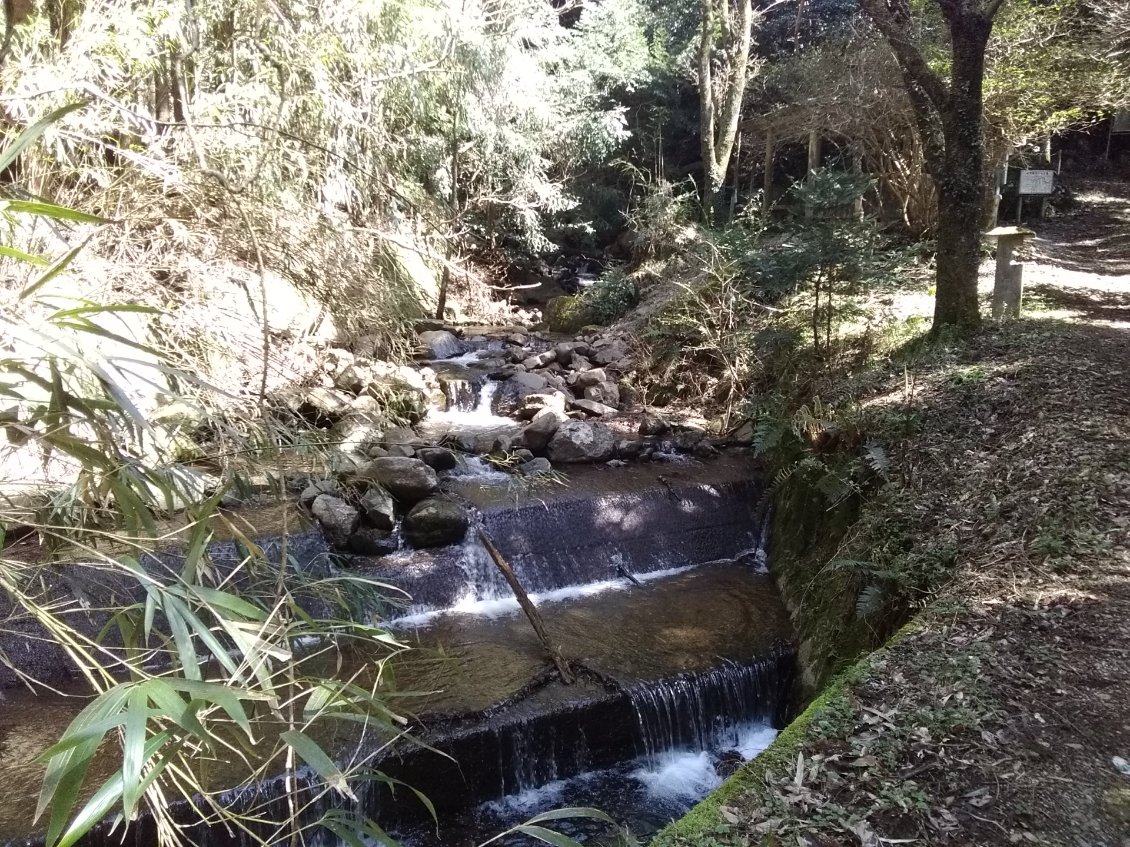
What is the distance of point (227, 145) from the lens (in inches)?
136

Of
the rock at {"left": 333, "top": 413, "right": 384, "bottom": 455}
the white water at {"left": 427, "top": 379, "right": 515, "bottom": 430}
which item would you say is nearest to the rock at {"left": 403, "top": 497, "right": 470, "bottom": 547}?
the rock at {"left": 333, "top": 413, "right": 384, "bottom": 455}

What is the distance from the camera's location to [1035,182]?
39.6 feet

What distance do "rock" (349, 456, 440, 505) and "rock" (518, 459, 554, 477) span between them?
905 mm

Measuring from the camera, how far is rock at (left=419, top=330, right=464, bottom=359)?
10.7 metres

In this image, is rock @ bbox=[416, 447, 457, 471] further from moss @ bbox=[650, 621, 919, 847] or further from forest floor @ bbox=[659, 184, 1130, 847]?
moss @ bbox=[650, 621, 919, 847]

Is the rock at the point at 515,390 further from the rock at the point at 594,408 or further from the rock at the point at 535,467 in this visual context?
the rock at the point at 535,467

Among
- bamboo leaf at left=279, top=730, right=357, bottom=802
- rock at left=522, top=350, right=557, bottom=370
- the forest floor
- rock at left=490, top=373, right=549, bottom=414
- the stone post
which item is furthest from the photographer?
rock at left=522, top=350, right=557, bottom=370

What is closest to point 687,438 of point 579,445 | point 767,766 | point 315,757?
point 579,445

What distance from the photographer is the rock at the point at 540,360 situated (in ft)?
33.0

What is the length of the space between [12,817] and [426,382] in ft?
20.2

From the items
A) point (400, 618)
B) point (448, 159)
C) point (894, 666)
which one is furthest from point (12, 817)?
point (448, 159)

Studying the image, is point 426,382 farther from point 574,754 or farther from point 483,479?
point 574,754

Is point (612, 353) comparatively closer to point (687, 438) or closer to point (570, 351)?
point (570, 351)

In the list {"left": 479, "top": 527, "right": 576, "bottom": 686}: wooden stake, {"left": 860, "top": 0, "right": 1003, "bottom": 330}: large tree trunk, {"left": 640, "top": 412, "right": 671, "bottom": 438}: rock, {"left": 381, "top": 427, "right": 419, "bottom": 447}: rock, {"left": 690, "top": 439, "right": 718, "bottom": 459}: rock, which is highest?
{"left": 860, "top": 0, "right": 1003, "bottom": 330}: large tree trunk
